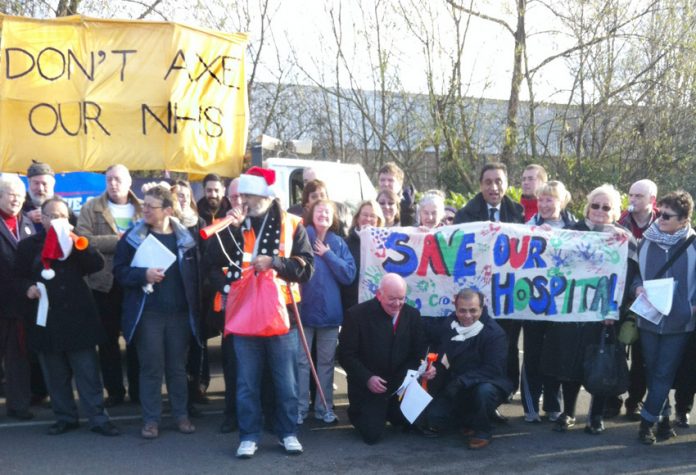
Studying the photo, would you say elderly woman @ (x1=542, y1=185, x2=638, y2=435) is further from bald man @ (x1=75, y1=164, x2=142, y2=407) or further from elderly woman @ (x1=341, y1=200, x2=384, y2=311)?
bald man @ (x1=75, y1=164, x2=142, y2=407)

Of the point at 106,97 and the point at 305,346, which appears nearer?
the point at 305,346

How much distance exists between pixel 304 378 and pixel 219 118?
3563 mm

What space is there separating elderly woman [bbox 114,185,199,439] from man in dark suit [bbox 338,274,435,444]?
1.26m

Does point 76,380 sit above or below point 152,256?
below

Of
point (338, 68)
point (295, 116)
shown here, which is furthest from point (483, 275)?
point (295, 116)

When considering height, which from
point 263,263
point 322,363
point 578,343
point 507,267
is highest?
point 263,263

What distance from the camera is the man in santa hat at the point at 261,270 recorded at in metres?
5.96

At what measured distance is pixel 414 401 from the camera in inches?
246

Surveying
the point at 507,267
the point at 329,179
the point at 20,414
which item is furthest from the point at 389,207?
the point at 20,414

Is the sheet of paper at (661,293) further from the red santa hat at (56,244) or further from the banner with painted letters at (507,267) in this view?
the red santa hat at (56,244)

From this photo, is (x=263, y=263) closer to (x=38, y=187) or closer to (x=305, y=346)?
(x=305, y=346)

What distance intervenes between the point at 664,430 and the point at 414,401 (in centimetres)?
202

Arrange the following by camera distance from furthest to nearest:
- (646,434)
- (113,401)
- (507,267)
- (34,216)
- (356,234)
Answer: (113,401)
(356,234)
(34,216)
(507,267)
(646,434)

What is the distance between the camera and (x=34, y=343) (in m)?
6.36
